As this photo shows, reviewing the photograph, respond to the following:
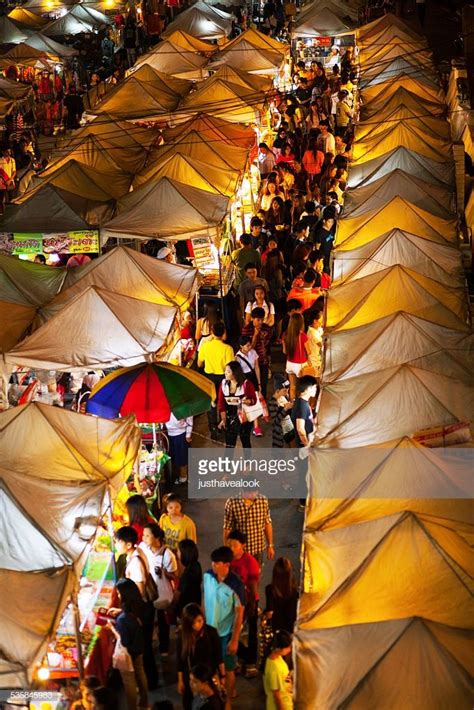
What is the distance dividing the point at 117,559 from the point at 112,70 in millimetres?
20076

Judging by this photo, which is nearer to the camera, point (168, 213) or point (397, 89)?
point (168, 213)

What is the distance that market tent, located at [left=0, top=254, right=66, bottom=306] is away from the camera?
12969mm

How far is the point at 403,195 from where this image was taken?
Answer: 50.0ft

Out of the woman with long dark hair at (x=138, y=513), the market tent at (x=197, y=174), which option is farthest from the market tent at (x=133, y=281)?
the woman with long dark hair at (x=138, y=513)

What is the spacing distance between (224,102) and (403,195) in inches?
246

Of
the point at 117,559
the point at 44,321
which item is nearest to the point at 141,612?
the point at 117,559

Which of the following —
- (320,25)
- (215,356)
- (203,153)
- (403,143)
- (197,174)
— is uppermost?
(320,25)

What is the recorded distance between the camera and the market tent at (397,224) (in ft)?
46.7

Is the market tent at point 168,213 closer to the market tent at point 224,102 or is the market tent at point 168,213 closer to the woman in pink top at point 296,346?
the woman in pink top at point 296,346

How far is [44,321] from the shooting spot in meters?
12.5

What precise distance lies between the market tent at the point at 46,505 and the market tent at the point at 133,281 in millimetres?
3315

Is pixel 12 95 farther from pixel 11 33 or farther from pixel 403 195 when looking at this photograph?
pixel 403 195

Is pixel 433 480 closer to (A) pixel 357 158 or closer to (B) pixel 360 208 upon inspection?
(B) pixel 360 208

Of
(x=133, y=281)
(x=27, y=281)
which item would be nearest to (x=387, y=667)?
(x=133, y=281)
